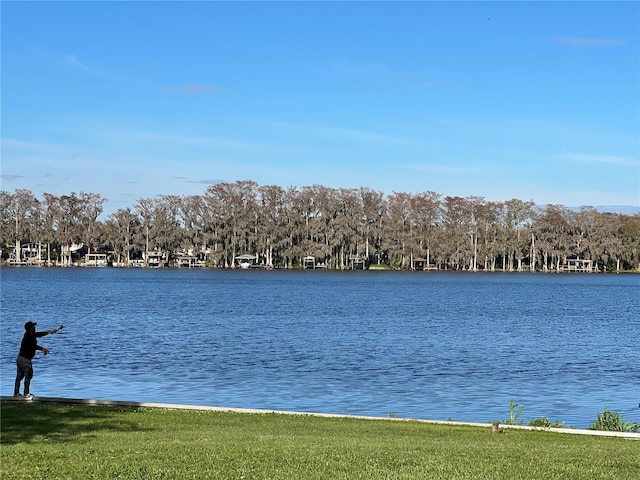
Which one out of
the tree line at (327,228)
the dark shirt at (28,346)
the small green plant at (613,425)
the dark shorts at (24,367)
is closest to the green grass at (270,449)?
the dark shorts at (24,367)

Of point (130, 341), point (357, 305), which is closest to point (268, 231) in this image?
point (357, 305)

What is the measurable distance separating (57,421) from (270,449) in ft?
13.4

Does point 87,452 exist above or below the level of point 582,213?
below

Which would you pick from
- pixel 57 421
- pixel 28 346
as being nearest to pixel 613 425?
pixel 57 421

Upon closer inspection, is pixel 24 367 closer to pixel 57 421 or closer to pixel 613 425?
pixel 57 421

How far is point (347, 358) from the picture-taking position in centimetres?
3328

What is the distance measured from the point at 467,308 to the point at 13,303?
3521 centimetres

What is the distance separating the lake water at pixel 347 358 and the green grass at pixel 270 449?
204 inches

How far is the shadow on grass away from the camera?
12719 millimetres

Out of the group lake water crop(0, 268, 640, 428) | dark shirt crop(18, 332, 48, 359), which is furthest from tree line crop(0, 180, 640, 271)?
dark shirt crop(18, 332, 48, 359)

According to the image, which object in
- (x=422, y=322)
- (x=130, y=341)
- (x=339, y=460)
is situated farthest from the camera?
(x=422, y=322)

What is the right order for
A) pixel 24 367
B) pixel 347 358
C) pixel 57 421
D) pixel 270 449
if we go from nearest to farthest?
pixel 270 449, pixel 57 421, pixel 24 367, pixel 347 358

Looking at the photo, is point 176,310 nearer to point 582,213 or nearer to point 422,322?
point 422,322

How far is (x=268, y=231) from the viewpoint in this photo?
522 ft
